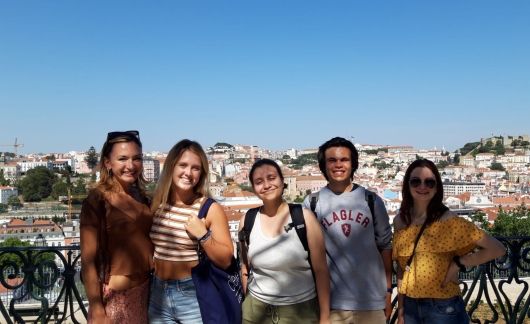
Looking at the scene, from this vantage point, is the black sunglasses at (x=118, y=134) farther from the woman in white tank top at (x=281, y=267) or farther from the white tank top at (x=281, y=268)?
the white tank top at (x=281, y=268)

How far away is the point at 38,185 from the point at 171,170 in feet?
244

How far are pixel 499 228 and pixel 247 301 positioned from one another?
105 feet

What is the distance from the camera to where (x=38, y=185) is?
6825 cm

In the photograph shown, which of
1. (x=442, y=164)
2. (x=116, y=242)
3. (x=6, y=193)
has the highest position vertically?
(x=116, y=242)

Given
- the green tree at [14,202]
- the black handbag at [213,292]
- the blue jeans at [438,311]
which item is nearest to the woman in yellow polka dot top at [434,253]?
the blue jeans at [438,311]

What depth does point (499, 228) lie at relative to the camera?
29.8 metres

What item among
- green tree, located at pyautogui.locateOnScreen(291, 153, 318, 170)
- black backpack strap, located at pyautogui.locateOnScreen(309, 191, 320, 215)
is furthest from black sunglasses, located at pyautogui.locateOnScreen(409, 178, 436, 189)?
green tree, located at pyautogui.locateOnScreen(291, 153, 318, 170)

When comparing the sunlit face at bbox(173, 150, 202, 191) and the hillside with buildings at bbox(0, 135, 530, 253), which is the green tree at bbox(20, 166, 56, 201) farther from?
the sunlit face at bbox(173, 150, 202, 191)

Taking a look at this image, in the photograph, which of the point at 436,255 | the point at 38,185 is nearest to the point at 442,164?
the point at 38,185

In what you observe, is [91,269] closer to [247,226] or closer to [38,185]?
[247,226]

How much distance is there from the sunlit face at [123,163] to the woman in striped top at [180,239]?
0.15 metres

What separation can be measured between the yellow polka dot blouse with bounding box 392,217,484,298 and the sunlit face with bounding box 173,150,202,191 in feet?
3.59

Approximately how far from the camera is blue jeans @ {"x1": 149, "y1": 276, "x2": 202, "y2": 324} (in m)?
2.09

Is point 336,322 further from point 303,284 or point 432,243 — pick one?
point 432,243
